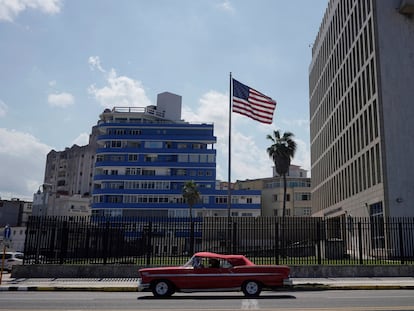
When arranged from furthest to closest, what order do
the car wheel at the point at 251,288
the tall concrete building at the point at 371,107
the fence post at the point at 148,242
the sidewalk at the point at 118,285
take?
the tall concrete building at the point at 371,107 < the fence post at the point at 148,242 < the sidewalk at the point at 118,285 < the car wheel at the point at 251,288

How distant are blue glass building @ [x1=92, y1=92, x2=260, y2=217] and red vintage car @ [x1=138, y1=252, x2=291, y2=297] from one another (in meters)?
64.8

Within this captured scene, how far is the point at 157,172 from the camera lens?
274 feet

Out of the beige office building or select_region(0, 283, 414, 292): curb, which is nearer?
select_region(0, 283, 414, 292): curb

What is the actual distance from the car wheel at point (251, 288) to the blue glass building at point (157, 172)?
65.1 m

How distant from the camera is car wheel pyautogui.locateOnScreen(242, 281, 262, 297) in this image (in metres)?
14.9

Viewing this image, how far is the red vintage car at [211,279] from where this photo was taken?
14914mm

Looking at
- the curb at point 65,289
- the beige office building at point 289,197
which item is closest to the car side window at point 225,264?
the curb at point 65,289

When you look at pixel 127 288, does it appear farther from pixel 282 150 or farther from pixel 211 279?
pixel 282 150

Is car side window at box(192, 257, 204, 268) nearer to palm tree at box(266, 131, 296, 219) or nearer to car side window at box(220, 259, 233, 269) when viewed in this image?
car side window at box(220, 259, 233, 269)

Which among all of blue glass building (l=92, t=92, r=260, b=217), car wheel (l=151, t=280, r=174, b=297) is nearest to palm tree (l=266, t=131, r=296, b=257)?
blue glass building (l=92, t=92, r=260, b=217)

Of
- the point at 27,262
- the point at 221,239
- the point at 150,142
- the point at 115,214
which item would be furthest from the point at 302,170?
the point at 27,262

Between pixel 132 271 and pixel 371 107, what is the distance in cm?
2641

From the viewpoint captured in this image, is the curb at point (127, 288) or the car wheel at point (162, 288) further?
the curb at point (127, 288)

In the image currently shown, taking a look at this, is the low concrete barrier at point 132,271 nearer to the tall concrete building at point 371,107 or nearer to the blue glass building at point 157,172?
the tall concrete building at point 371,107
